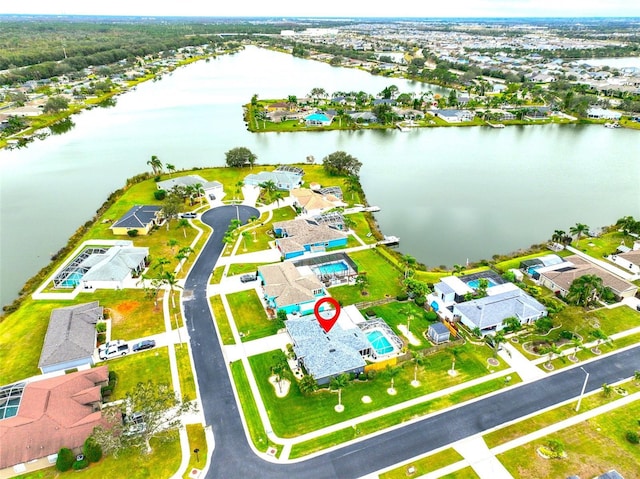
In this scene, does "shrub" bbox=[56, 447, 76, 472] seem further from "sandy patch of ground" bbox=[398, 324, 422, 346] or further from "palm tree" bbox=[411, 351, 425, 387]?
"sandy patch of ground" bbox=[398, 324, 422, 346]

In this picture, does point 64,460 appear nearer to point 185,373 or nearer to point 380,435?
point 185,373

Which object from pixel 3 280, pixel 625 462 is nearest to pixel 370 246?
pixel 625 462

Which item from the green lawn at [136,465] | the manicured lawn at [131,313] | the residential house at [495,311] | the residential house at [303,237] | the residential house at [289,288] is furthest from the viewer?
the residential house at [303,237]

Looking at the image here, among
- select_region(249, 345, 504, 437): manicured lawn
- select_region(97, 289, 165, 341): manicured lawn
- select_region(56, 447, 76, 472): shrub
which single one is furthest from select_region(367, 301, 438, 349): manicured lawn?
select_region(56, 447, 76, 472): shrub

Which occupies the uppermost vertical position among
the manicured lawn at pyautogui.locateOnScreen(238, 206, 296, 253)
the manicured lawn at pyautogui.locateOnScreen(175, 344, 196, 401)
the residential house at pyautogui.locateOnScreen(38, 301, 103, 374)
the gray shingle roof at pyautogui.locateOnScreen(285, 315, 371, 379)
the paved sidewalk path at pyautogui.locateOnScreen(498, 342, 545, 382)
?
the gray shingle roof at pyautogui.locateOnScreen(285, 315, 371, 379)

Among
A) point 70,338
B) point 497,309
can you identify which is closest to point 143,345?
point 70,338

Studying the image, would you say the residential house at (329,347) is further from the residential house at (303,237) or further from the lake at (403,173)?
the lake at (403,173)

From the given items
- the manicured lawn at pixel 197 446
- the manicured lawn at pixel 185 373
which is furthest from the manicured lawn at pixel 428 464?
the manicured lawn at pixel 185 373
